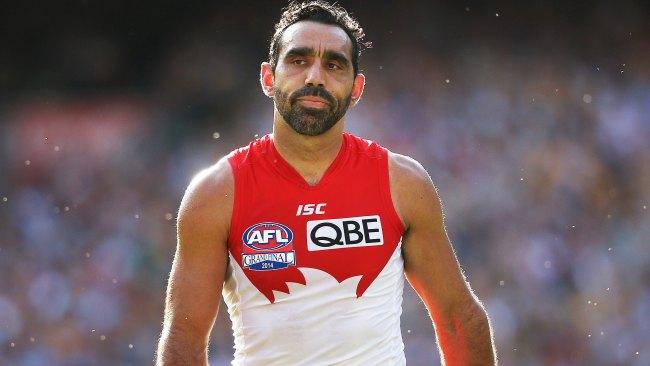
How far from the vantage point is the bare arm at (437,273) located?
134 inches

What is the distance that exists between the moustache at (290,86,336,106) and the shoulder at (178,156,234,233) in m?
0.36

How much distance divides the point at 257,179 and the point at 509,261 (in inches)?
265

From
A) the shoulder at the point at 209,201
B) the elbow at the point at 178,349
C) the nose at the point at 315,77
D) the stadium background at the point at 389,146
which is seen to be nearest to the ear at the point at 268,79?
the nose at the point at 315,77

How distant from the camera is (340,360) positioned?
3191 mm

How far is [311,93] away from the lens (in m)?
3.27

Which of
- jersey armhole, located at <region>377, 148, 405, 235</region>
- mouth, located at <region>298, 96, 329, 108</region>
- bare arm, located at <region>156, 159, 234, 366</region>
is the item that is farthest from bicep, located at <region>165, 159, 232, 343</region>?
jersey armhole, located at <region>377, 148, 405, 235</region>

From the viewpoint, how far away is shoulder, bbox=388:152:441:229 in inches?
133

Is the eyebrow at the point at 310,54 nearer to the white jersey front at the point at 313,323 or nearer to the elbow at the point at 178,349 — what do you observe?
the white jersey front at the point at 313,323

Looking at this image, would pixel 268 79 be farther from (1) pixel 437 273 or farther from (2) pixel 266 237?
(1) pixel 437 273

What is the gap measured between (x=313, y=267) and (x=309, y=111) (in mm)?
542

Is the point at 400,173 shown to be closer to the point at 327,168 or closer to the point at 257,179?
the point at 327,168

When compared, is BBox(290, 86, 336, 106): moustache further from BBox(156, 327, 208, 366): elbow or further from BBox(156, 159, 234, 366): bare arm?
BBox(156, 327, 208, 366): elbow

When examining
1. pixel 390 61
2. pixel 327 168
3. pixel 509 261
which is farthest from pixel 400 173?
pixel 390 61

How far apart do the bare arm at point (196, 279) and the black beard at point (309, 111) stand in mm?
379
